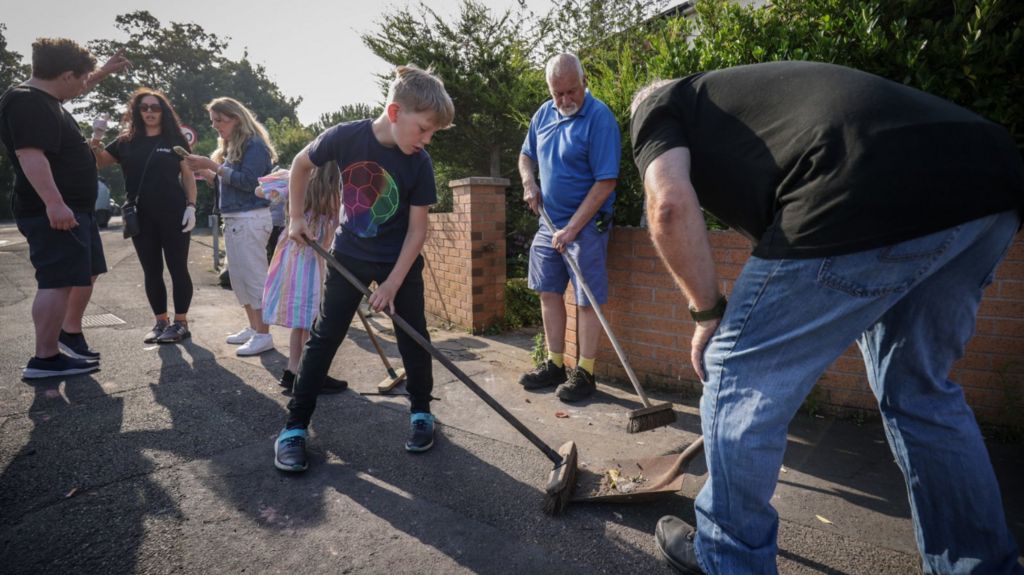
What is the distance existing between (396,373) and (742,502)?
115 inches

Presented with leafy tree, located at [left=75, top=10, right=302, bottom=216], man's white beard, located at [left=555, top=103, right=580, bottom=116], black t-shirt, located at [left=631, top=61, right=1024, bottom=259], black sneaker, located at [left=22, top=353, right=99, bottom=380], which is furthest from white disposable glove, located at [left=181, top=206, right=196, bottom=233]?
leafy tree, located at [left=75, top=10, right=302, bottom=216]

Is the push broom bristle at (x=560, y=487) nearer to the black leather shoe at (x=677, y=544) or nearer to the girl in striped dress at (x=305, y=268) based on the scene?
the black leather shoe at (x=677, y=544)

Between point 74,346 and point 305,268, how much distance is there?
233cm

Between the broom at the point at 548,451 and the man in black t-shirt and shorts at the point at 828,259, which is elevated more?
the man in black t-shirt and shorts at the point at 828,259

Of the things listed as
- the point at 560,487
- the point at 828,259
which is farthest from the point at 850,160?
the point at 560,487

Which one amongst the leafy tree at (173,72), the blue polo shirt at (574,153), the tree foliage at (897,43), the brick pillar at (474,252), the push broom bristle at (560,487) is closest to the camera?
the push broom bristle at (560,487)

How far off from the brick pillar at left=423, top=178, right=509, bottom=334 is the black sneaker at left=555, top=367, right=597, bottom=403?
6.02 feet

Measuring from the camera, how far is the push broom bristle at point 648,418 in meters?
2.66

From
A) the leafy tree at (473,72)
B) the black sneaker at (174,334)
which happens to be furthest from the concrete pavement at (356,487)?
the leafy tree at (473,72)

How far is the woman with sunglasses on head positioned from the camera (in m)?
4.70

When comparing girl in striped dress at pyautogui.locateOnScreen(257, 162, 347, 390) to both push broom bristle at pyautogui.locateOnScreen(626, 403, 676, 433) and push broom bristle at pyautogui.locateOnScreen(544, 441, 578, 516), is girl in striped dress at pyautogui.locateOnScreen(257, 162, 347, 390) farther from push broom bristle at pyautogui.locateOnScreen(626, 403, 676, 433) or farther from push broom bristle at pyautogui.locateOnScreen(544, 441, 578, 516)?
push broom bristle at pyautogui.locateOnScreen(626, 403, 676, 433)

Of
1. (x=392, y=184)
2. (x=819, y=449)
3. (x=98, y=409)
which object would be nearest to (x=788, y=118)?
(x=392, y=184)

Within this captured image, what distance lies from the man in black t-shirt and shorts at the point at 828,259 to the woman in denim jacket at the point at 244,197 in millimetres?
3706

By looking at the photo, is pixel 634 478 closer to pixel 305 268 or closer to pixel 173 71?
pixel 305 268
